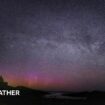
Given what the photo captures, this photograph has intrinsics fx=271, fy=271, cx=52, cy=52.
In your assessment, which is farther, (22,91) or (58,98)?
(58,98)

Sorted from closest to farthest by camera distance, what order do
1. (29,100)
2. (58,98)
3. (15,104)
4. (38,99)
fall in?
(15,104) → (29,100) → (38,99) → (58,98)

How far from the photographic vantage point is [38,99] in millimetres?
134000

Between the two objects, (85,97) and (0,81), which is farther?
(85,97)

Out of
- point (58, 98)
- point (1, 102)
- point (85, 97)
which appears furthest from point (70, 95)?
point (1, 102)

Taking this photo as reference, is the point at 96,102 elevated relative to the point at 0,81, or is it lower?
lower

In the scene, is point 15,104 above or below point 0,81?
below

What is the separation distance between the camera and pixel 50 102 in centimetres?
13925

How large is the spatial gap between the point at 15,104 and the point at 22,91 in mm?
25614

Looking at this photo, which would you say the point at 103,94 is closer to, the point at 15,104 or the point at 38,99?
the point at 38,99

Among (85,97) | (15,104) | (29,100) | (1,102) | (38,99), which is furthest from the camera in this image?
(85,97)

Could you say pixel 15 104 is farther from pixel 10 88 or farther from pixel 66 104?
pixel 66 104

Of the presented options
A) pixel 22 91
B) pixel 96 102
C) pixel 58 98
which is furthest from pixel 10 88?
pixel 96 102

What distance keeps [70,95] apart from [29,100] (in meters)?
50.7

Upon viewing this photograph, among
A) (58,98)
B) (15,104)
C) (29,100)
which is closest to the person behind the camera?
(15,104)
